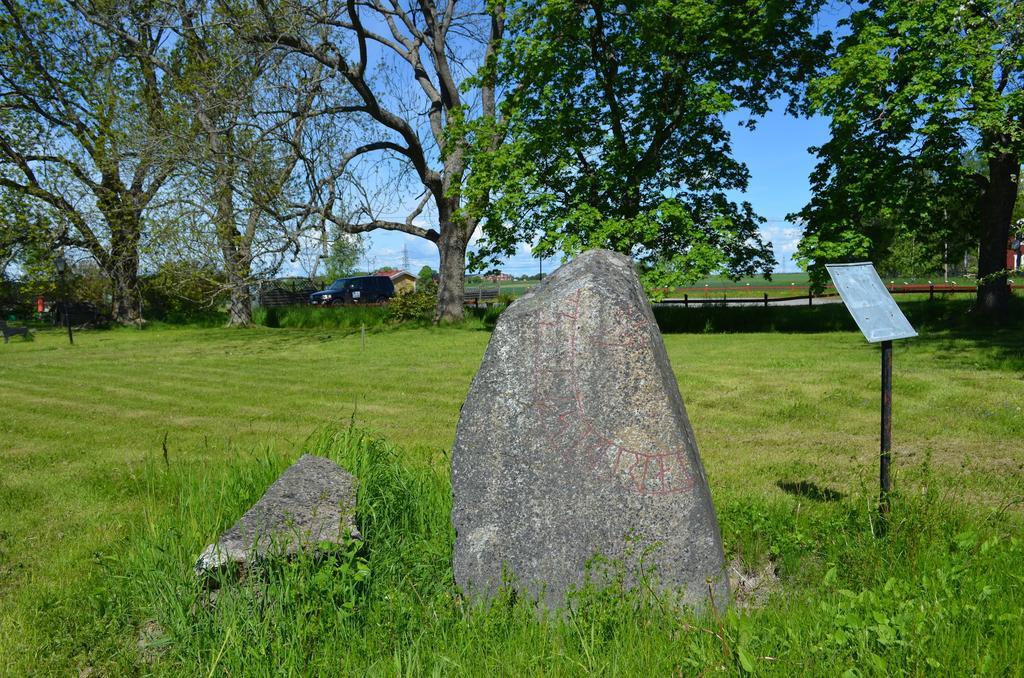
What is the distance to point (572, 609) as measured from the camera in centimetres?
373

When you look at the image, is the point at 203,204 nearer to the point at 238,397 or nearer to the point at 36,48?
the point at 238,397

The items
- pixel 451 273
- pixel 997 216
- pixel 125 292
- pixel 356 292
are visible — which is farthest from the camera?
pixel 356 292

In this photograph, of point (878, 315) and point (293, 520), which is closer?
point (293, 520)

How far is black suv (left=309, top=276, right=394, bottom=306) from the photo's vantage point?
40031 millimetres

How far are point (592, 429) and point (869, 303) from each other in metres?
2.33

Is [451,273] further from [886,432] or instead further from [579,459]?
[579,459]

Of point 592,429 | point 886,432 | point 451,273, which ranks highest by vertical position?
point 451,273

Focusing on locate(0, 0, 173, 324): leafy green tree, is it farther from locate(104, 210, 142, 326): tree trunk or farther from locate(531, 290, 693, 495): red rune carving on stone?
locate(531, 290, 693, 495): red rune carving on stone

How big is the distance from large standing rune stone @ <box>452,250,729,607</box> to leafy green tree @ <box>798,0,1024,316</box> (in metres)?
13.2

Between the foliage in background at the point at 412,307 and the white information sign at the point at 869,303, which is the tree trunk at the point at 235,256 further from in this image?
the white information sign at the point at 869,303

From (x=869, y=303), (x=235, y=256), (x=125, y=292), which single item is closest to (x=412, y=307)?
(x=235, y=256)

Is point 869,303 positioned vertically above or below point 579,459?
above

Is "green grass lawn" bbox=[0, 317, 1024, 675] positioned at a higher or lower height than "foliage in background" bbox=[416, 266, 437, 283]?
lower

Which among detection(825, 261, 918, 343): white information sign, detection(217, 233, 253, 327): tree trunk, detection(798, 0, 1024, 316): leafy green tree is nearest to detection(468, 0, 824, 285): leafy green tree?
detection(798, 0, 1024, 316): leafy green tree
